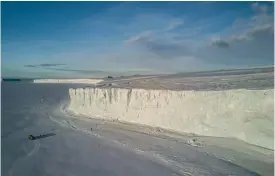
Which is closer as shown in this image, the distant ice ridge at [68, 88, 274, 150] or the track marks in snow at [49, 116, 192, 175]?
the track marks in snow at [49, 116, 192, 175]

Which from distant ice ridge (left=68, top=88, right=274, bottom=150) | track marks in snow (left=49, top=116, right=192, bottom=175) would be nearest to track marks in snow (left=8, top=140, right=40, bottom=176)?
Result: track marks in snow (left=49, top=116, right=192, bottom=175)

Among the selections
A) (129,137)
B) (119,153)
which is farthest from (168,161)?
(129,137)

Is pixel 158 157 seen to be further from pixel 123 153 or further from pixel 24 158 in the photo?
pixel 24 158

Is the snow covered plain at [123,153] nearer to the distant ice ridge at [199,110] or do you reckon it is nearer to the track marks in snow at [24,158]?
the track marks in snow at [24,158]

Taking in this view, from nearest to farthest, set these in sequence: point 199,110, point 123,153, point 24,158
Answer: point 24,158
point 123,153
point 199,110

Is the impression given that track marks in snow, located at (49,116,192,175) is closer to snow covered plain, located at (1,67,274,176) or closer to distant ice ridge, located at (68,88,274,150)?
snow covered plain, located at (1,67,274,176)

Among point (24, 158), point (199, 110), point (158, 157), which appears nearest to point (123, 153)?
point (158, 157)
